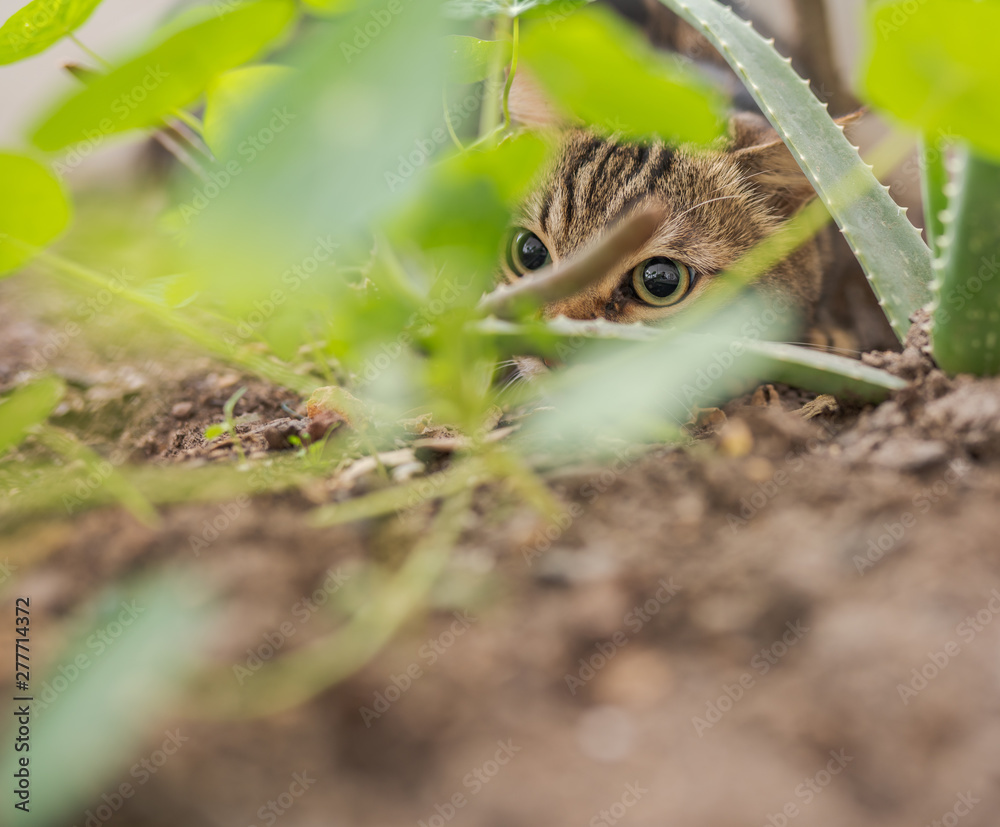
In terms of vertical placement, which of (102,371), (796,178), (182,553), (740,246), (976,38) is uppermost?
(976,38)

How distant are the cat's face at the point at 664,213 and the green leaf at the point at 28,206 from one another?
81 cm

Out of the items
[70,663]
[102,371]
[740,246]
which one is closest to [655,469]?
[70,663]

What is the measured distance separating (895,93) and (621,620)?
399 millimetres

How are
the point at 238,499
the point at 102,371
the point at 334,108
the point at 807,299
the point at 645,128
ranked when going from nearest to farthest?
1. the point at 334,108
2. the point at 645,128
3. the point at 238,499
4. the point at 102,371
5. the point at 807,299

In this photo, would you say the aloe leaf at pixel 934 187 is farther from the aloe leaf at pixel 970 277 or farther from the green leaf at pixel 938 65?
the green leaf at pixel 938 65

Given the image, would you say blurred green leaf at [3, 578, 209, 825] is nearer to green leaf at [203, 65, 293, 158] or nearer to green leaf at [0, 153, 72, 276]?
green leaf at [0, 153, 72, 276]

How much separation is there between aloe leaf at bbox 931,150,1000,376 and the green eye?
0.65 metres

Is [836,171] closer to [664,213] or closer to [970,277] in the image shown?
[970,277]

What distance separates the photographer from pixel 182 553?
53 centimetres

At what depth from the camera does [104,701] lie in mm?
393

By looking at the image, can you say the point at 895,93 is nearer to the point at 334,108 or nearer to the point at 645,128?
the point at 645,128

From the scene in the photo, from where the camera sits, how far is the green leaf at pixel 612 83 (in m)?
A: 0.42

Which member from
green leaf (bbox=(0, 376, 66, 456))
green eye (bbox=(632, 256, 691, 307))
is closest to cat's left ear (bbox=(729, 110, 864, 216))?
green eye (bbox=(632, 256, 691, 307))

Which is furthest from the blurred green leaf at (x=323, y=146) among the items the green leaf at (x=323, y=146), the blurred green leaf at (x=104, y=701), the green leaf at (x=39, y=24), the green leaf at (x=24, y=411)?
the green leaf at (x=39, y=24)
